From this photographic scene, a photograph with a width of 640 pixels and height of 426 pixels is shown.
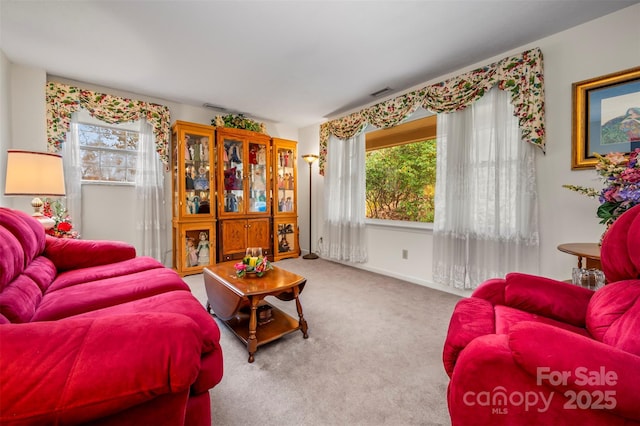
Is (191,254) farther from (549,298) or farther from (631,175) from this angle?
(631,175)

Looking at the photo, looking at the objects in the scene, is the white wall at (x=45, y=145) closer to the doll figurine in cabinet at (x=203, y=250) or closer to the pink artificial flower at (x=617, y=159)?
the doll figurine in cabinet at (x=203, y=250)

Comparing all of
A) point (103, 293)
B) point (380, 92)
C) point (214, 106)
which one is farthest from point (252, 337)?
point (214, 106)

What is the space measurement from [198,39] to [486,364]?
291 cm

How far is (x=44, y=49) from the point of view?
8.15 ft

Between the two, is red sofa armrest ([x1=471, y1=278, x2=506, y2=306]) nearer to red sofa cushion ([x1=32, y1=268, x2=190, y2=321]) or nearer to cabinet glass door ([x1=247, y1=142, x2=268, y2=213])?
red sofa cushion ([x1=32, y1=268, x2=190, y2=321])

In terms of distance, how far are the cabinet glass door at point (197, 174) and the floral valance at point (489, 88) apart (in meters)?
2.41

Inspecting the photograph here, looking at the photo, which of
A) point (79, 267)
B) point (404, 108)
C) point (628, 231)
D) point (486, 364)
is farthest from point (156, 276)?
point (404, 108)

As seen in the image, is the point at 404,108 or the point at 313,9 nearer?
the point at 313,9

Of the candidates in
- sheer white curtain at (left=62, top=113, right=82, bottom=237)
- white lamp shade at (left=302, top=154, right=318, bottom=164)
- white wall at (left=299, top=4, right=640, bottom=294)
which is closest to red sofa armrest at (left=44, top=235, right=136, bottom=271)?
sheer white curtain at (left=62, top=113, right=82, bottom=237)

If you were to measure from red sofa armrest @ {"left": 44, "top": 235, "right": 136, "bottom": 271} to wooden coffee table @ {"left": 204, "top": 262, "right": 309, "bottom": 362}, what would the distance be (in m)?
0.69

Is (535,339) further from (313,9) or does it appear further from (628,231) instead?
(313,9)

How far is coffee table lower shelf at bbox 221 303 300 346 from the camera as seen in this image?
75.5 inches

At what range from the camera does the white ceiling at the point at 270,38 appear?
6.40 ft

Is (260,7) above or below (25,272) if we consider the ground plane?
above
